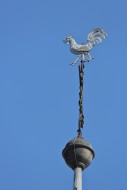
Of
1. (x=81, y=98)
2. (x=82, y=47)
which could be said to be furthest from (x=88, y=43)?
(x=81, y=98)

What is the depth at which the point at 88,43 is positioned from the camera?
16.0m

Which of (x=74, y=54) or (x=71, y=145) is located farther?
(x=74, y=54)

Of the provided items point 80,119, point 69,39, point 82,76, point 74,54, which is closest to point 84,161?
point 80,119

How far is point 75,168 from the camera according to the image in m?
12.1

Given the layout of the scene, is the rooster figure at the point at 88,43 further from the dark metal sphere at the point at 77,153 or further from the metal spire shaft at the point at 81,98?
the dark metal sphere at the point at 77,153

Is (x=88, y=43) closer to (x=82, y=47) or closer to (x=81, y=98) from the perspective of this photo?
(x=82, y=47)

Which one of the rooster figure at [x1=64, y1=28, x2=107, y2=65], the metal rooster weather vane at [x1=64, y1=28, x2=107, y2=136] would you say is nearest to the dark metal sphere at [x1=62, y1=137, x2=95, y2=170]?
the metal rooster weather vane at [x1=64, y1=28, x2=107, y2=136]

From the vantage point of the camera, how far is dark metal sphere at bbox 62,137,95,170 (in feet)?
39.8

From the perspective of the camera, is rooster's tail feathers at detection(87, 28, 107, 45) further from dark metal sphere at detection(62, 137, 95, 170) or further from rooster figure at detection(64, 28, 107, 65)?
dark metal sphere at detection(62, 137, 95, 170)

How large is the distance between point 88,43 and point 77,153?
468 centimetres

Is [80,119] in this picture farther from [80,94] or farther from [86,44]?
[86,44]

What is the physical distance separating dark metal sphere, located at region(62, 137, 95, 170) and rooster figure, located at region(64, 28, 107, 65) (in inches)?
129

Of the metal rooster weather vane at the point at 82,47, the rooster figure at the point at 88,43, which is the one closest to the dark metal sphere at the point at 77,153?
the metal rooster weather vane at the point at 82,47

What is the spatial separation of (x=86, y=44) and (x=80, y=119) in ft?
11.2
